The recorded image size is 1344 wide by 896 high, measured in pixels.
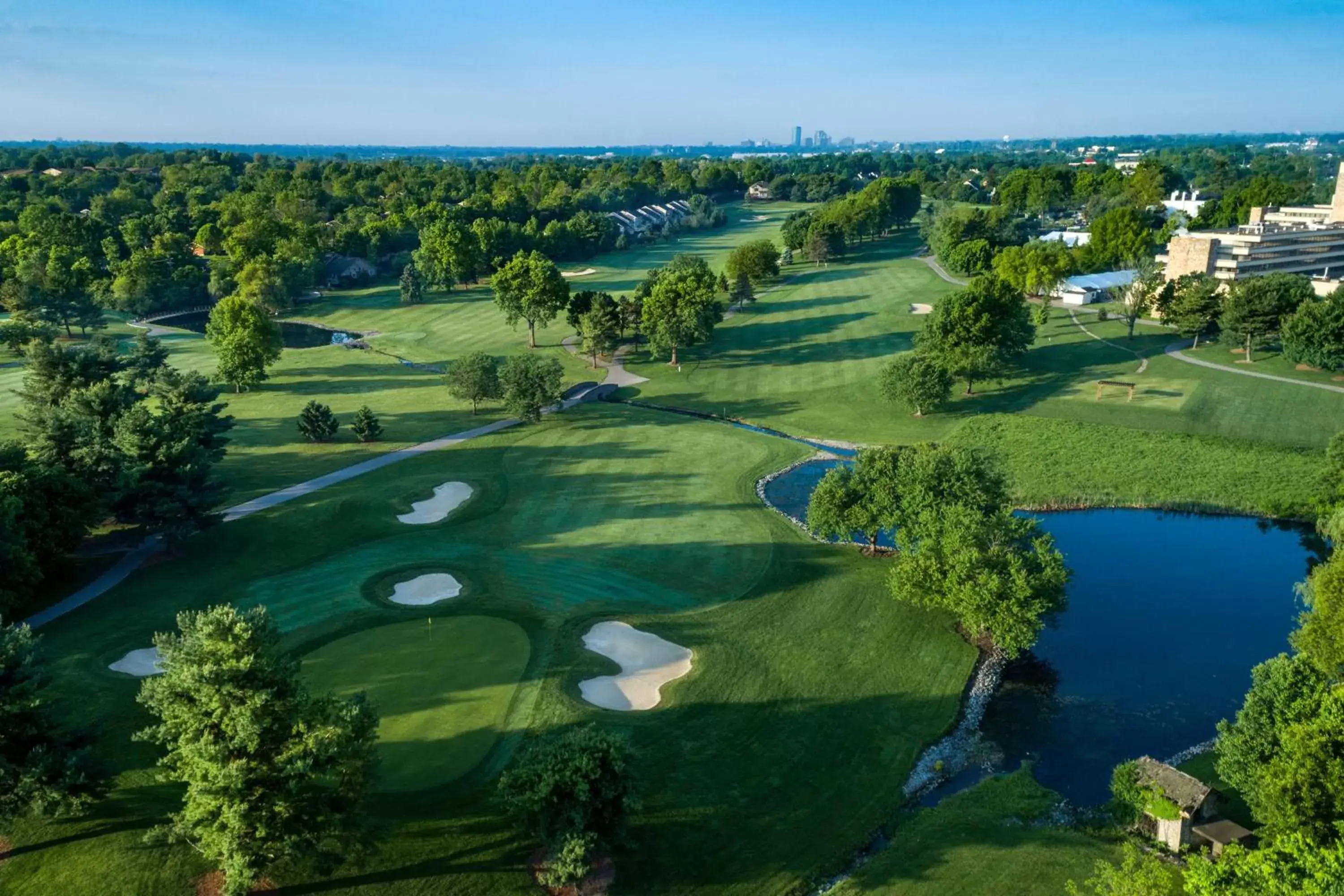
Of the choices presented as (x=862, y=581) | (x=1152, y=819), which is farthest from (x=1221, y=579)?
(x=1152, y=819)

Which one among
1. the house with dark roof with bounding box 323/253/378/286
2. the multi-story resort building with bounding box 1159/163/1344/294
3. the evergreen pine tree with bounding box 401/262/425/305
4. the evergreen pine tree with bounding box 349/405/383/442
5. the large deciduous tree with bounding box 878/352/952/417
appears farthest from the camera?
the house with dark roof with bounding box 323/253/378/286

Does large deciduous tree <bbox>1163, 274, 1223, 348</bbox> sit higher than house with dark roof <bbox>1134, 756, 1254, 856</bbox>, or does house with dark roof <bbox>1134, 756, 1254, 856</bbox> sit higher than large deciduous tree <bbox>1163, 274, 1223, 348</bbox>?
large deciduous tree <bbox>1163, 274, 1223, 348</bbox>

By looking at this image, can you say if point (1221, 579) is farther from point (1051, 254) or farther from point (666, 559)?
point (1051, 254)

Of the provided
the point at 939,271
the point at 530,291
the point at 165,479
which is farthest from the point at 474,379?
the point at 939,271

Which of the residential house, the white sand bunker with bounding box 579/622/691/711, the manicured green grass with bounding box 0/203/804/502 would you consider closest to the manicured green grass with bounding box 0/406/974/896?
the white sand bunker with bounding box 579/622/691/711

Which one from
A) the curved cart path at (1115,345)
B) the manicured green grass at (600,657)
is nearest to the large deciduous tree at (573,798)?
the manicured green grass at (600,657)

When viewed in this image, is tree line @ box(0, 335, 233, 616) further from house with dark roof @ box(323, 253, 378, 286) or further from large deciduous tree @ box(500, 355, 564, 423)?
house with dark roof @ box(323, 253, 378, 286)

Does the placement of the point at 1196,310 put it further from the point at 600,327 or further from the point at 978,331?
the point at 600,327
